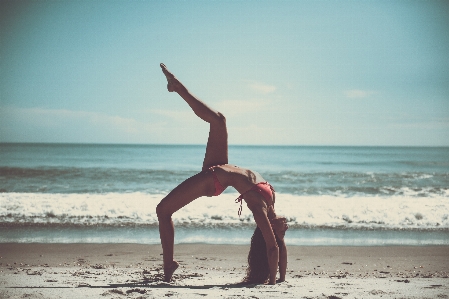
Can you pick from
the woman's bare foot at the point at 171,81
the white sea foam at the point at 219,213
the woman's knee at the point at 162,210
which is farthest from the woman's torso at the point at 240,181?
the white sea foam at the point at 219,213

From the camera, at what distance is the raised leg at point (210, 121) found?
407cm

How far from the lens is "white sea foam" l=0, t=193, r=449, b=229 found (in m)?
9.36

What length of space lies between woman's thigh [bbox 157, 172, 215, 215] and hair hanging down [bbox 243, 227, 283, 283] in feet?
2.56

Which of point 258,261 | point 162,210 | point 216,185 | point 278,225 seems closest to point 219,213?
point 258,261

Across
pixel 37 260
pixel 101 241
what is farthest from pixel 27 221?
pixel 37 260

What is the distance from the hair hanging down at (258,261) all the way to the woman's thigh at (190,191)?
78cm

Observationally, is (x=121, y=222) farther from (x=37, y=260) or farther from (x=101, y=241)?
(x=37, y=260)

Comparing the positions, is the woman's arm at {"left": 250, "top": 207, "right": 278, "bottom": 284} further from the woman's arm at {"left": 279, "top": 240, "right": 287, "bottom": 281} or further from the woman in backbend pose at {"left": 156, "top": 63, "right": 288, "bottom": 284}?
the woman's arm at {"left": 279, "top": 240, "right": 287, "bottom": 281}

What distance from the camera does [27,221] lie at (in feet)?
30.7

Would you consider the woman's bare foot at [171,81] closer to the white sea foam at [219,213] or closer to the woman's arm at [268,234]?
the woman's arm at [268,234]

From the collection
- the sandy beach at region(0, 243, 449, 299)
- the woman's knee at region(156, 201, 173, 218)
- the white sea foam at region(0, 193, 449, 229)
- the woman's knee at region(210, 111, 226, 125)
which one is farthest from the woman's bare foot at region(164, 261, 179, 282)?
the white sea foam at region(0, 193, 449, 229)

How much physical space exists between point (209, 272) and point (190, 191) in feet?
6.00

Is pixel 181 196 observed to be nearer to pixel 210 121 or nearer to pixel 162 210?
pixel 162 210

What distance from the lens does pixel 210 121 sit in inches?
164
